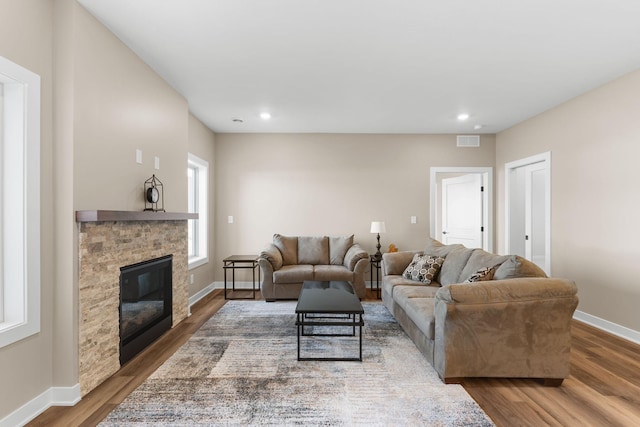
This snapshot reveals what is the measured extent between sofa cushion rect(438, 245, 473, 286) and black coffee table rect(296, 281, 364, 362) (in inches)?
42.2

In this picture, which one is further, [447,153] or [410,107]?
[447,153]

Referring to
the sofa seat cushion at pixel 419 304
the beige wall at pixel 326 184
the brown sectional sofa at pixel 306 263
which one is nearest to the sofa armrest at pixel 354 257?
the brown sectional sofa at pixel 306 263

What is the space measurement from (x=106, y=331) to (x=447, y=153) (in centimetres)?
530

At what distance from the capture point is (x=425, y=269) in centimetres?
378

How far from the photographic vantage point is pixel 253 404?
2.12 metres

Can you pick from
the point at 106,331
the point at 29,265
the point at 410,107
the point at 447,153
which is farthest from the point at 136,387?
the point at 447,153

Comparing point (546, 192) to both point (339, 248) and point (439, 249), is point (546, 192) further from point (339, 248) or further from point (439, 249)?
point (339, 248)

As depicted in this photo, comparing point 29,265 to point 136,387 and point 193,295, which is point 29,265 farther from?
point 193,295

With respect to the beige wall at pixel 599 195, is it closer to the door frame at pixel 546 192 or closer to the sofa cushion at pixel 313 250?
the door frame at pixel 546 192

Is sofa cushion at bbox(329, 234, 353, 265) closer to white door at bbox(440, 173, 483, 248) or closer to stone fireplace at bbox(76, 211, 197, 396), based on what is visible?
white door at bbox(440, 173, 483, 248)

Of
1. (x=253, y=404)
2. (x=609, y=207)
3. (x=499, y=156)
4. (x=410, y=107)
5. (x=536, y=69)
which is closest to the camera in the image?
(x=253, y=404)

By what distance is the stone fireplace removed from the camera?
220 centimetres

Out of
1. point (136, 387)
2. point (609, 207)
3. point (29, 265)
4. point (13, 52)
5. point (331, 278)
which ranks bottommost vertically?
point (136, 387)

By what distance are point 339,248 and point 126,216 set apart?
10.7ft
